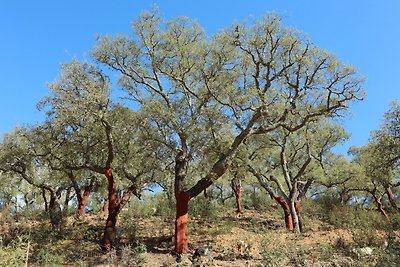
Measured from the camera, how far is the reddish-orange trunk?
17.0 m

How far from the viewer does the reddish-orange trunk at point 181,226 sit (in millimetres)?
16953

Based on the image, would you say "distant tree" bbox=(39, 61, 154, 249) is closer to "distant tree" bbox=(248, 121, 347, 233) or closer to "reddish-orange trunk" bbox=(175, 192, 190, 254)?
"reddish-orange trunk" bbox=(175, 192, 190, 254)

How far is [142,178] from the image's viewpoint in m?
20.9

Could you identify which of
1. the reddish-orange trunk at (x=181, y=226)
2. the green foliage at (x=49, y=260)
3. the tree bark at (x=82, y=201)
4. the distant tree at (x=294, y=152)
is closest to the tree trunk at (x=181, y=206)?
the reddish-orange trunk at (x=181, y=226)

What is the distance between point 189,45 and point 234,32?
7.17ft

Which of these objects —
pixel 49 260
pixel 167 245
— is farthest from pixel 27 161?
pixel 167 245

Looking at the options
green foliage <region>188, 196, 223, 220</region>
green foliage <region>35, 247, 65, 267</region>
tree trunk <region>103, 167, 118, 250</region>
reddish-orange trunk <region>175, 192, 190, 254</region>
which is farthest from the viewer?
green foliage <region>188, 196, 223, 220</region>

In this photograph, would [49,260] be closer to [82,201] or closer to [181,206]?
[181,206]

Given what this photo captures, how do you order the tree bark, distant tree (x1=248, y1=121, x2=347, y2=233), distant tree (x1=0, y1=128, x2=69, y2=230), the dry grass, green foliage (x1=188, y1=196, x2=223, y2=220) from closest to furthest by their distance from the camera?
the dry grass, distant tree (x1=0, y1=128, x2=69, y2=230), green foliage (x1=188, y1=196, x2=223, y2=220), distant tree (x1=248, y1=121, x2=347, y2=233), the tree bark

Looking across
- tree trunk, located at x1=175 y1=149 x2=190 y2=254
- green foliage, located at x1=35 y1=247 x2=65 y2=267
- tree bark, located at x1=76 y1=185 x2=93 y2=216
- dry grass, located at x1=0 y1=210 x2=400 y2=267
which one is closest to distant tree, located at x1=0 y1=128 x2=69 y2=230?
dry grass, located at x1=0 y1=210 x2=400 y2=267

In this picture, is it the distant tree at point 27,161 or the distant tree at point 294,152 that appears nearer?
the distant tree at point 27,161

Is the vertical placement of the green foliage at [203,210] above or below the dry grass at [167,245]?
above

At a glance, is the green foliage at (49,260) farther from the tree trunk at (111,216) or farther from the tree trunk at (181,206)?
the tree trunk at (181,206)

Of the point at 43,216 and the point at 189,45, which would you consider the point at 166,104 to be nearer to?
the point at 189,45
